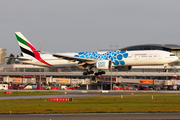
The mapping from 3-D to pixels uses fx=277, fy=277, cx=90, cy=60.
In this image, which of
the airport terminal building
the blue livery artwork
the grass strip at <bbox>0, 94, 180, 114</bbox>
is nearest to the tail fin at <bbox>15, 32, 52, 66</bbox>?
the blue livery artwork

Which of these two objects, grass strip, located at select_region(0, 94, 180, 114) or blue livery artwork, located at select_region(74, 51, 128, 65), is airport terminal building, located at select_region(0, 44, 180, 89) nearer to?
blue livery artwork, located at select_region(74, 51, 128, 65)

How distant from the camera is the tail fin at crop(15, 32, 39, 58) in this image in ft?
242

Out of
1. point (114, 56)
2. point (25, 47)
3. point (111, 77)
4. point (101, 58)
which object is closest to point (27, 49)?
point (25, 47)

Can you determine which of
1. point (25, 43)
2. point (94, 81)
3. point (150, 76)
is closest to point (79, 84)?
point (94, 81)

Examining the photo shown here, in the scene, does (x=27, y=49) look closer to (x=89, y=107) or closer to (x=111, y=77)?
(x=89, y=107)

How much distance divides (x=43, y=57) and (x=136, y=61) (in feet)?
81.5

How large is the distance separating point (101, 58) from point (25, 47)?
75.1ft

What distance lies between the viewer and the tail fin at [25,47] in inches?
2899

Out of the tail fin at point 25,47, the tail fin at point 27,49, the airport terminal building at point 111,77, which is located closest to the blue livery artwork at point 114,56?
the tail fin at point 27,49

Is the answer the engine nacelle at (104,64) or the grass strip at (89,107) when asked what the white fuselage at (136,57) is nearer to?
the engine nacelle at (104,64)

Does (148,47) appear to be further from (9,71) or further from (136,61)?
(136,61)

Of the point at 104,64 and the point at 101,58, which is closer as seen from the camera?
the point at 104,64

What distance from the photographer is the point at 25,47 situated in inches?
2940

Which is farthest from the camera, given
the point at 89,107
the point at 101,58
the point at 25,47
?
the point at 25,47
